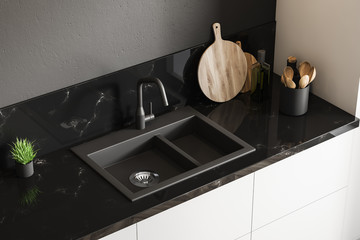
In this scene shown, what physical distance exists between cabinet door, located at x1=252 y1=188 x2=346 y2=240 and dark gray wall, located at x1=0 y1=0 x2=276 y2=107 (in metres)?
1.03

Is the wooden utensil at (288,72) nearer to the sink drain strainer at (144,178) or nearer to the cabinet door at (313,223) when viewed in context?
the cabinet door at (313,223)

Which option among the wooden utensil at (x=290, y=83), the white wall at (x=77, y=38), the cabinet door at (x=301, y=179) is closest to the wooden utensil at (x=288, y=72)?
the wooden utensil at (x=290, y=83)

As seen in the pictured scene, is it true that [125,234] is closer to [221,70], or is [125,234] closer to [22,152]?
[22,152]

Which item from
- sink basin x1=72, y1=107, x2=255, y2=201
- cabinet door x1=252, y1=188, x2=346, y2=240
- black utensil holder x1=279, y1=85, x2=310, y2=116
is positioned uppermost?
black utensil holder x1=279, y1=85, x2=310, y2=116

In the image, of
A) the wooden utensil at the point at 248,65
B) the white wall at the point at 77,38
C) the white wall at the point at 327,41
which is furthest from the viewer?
the wooden utensil at the point at 248,65

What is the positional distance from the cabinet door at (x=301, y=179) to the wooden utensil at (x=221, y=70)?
0.55 m

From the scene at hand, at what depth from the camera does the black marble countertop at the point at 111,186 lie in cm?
259

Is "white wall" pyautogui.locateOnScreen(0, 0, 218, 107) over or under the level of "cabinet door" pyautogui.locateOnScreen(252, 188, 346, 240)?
over

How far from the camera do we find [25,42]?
277 cm

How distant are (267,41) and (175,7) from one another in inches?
27.0

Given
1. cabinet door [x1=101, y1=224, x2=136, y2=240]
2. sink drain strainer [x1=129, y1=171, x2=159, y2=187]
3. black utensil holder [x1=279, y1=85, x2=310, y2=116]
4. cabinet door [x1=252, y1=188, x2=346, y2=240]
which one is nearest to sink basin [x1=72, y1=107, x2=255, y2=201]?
sink drain strainer [x1=129, y1=171, x2=159, y2=187]

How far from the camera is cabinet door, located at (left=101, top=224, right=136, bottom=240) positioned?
260 cm

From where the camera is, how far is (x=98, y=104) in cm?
309

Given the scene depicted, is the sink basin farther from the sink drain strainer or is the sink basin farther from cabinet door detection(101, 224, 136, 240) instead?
cabinet door detection(101, 224, 136, 240)
